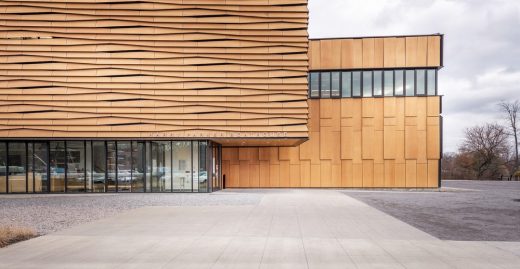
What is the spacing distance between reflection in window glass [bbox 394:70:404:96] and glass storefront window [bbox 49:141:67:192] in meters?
22.8

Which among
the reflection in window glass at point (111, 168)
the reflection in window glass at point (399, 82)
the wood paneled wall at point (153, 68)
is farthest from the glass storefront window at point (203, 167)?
the reflection in window glass at point (399, 82)

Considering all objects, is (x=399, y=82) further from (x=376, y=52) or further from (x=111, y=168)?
(x=111, y=168)

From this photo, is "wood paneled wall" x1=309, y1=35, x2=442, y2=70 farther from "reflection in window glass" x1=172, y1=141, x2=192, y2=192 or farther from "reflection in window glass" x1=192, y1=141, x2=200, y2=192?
"reflection in window glass" x1=172, y1=141, x2=192, y2=192

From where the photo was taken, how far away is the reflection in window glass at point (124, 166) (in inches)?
931

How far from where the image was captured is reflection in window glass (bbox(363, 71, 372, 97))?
2836 cm

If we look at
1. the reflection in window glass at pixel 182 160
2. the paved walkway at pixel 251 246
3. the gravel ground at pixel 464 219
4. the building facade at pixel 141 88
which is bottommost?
the gravel ground at pixel 464 219

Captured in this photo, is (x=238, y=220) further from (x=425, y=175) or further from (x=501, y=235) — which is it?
(x=425, y=175)

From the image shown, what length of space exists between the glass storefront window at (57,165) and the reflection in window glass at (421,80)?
2430cm

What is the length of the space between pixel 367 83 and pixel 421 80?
3.86 m

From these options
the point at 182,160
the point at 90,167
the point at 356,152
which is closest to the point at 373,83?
the point at 356,152

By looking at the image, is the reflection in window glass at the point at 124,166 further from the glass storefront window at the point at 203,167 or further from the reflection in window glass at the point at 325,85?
the reflection in window glass at the point at 325,85

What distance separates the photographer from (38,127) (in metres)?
22.8

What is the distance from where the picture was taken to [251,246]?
8.45 m

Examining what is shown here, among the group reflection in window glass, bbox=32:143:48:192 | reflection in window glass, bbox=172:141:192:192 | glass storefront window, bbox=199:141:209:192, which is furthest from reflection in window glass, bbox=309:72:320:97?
reflection in window glass, bbox=32:143:48:192
